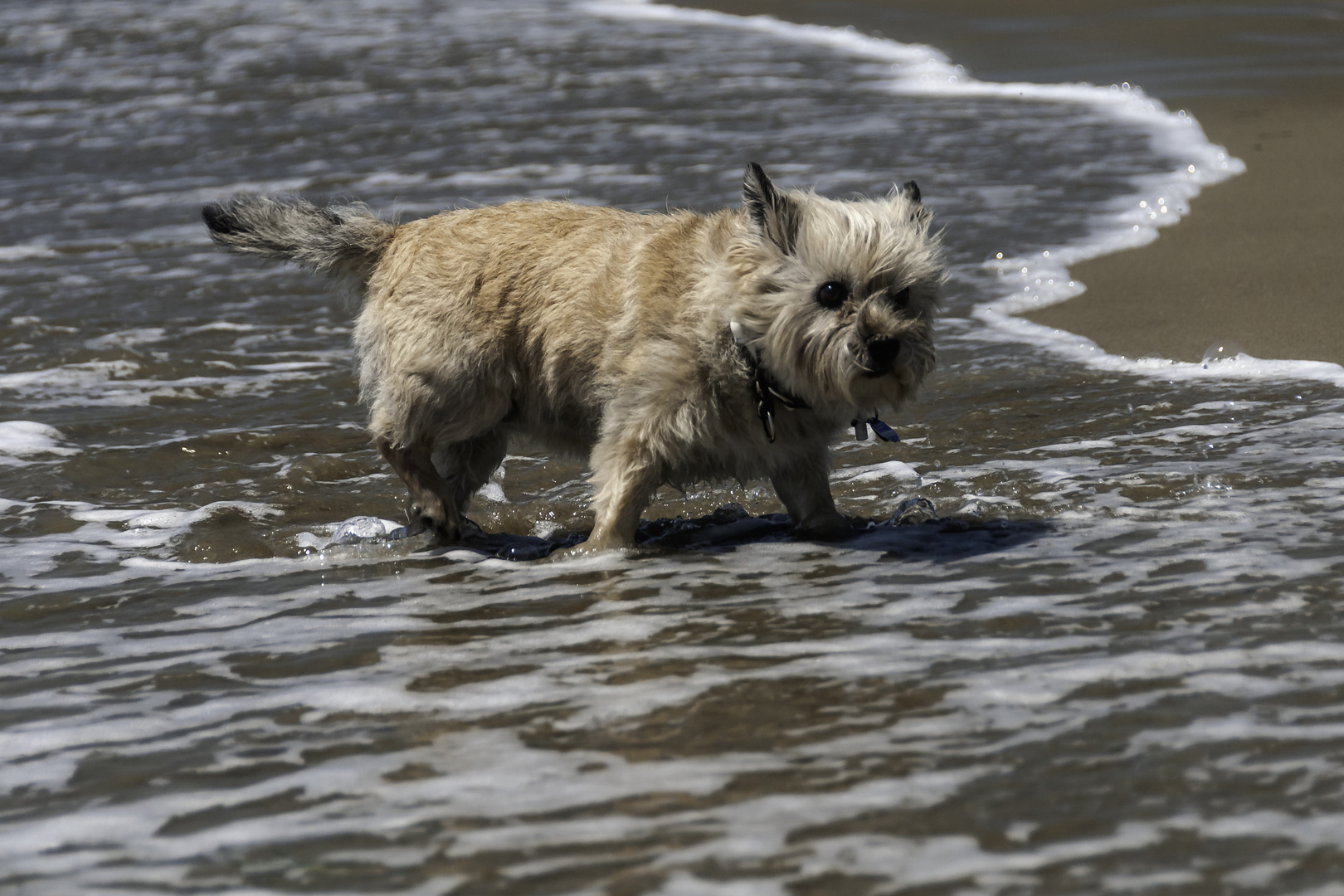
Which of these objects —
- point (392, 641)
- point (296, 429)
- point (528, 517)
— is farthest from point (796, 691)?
point (296, 429)

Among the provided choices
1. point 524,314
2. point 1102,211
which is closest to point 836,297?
point 524,314

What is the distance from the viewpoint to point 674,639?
4.47m

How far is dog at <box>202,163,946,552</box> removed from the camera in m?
5.03

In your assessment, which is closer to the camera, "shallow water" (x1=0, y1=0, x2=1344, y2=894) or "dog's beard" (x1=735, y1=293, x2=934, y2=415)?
"shallow water" (x1=0, y1=0, x2=1344, y2=894)

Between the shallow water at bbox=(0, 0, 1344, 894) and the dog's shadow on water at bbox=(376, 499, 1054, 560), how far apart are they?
0.03 metres

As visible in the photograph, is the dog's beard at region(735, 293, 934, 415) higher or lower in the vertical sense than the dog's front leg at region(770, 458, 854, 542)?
higher

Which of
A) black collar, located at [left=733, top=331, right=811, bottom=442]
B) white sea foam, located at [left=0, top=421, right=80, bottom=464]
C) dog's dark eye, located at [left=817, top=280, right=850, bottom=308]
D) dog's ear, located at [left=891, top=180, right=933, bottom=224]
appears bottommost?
white sea foam, located at [left=0, top=421, right=80, bottom=464]

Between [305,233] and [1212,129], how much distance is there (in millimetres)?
9003

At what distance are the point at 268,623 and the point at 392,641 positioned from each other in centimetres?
51

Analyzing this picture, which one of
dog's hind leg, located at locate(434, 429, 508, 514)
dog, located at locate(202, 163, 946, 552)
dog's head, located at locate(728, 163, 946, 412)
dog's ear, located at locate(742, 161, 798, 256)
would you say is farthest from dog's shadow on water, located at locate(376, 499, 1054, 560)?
dog's ear, located at locate(742, 161, 798, 256)

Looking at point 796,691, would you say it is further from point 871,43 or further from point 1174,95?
point 871,43

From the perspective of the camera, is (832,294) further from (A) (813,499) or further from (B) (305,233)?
(B) (305,233)

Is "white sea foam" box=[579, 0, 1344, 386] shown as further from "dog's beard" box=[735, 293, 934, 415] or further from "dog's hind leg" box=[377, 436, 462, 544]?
"dog's hind leg" box=[377, 436, 462, 544]

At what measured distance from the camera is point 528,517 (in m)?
6.25
